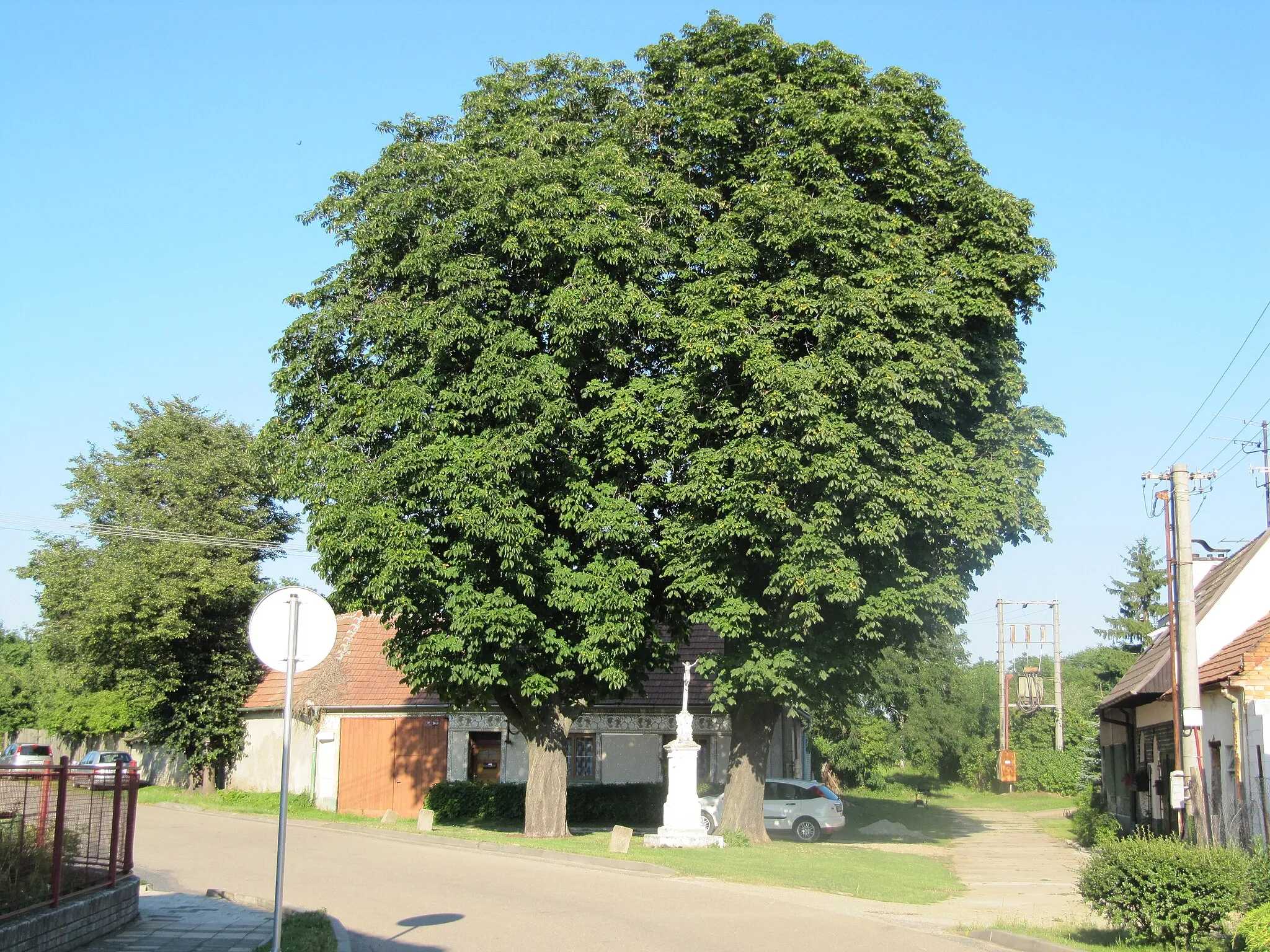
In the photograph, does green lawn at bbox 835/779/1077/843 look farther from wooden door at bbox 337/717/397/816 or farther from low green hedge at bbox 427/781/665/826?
wooden door at bbox 337/717/397/816

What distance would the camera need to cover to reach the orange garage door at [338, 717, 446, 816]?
32219mm

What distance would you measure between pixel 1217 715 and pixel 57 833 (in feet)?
58.7

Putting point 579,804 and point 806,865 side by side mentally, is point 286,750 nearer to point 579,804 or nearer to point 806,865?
point 806,865

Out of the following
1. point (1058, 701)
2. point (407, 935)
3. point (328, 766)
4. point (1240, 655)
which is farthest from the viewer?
point (1058, 701)

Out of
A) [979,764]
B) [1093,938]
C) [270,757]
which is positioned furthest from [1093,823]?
[979,764]

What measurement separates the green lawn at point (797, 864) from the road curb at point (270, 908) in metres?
6.49

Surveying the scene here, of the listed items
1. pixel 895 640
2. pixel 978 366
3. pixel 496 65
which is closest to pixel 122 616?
pixel 496 65

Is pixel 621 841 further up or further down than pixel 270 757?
further up

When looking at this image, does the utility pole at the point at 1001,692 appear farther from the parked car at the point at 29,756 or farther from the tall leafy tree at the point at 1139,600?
the parked car at the point at 29,756

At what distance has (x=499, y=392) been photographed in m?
19.3

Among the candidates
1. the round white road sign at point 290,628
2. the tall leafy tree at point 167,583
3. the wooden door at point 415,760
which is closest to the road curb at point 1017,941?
the round white road sign at point 290,628

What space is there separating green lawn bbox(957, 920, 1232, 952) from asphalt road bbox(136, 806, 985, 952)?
876 millimetres

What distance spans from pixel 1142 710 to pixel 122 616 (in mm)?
31342

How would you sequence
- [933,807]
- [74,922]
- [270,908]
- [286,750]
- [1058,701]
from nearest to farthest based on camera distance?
[286,750] → [74,922] → [270,908] → [933,807] → [1058,701]
